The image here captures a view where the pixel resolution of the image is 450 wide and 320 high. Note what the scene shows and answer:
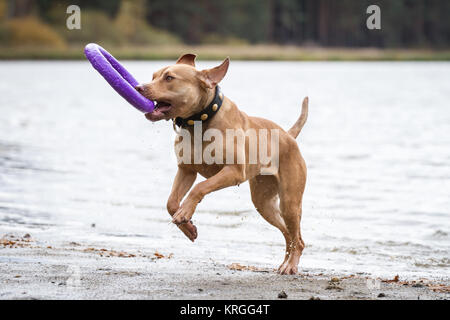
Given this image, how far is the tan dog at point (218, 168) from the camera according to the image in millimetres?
6504

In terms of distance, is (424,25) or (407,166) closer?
(407,166)

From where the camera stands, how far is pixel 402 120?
2572 centimetres

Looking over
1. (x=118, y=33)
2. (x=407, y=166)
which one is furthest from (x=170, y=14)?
(x=407, y=166)

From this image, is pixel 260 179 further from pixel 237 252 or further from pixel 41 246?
pixel 41 246

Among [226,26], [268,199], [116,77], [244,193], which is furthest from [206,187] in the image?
[226,26]

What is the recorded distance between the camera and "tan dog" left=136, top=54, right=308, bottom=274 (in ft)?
21.3

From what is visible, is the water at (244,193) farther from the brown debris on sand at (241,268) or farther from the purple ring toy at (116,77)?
the purple ring toy at (116,77)

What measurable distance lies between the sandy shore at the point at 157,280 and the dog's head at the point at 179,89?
131 cm

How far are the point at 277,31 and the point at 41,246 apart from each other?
88799mm

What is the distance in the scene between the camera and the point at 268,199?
25.3ft

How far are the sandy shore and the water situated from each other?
0.65 m

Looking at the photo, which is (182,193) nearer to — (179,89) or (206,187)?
(206,187)

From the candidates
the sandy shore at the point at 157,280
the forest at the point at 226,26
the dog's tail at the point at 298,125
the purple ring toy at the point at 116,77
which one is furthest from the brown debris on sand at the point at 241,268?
the forest at the point at 226,26

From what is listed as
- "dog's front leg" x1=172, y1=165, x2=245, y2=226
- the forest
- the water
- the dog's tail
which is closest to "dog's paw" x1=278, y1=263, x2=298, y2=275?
the water
